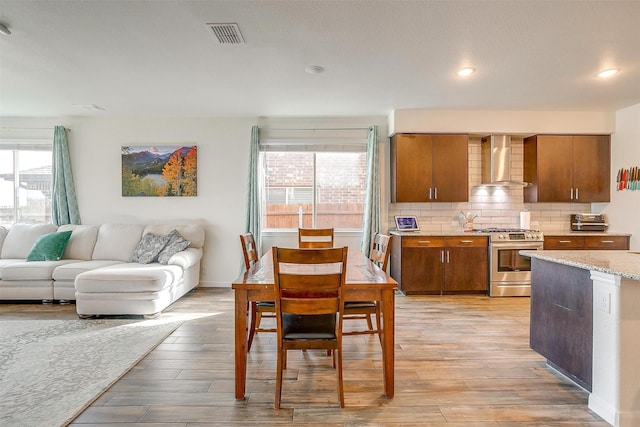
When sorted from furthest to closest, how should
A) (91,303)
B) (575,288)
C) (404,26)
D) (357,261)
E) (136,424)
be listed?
(91,303) < (357,261) < (404,26) < (575,288) < (136,424)

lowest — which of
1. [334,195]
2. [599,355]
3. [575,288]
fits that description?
[599,355]

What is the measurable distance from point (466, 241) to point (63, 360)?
14.8ft

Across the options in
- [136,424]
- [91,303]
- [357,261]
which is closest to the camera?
[136,424]

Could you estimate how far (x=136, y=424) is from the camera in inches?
73.8

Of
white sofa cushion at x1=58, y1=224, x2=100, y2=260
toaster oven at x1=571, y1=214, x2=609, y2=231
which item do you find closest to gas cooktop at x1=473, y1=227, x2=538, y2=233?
toaster oven at x1=571, y1=214, x2=609, y2=231

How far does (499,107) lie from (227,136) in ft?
12.9

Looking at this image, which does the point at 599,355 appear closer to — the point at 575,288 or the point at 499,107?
the point at 575,288

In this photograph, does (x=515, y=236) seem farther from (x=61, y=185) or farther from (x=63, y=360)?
(x=61, y=185)

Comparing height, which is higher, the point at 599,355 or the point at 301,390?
the point at 599,355

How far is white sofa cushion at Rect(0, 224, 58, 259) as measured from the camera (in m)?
4.59

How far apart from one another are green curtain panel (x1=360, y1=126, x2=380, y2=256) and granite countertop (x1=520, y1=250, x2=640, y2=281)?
8.42ft

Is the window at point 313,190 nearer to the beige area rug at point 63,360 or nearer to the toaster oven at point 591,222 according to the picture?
the beige area rug at point 63,360

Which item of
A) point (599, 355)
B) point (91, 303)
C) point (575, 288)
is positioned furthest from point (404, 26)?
point (91, 303)

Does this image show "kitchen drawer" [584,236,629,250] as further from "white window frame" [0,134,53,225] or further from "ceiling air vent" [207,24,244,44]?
"white window frame" [0,134,53,225]
